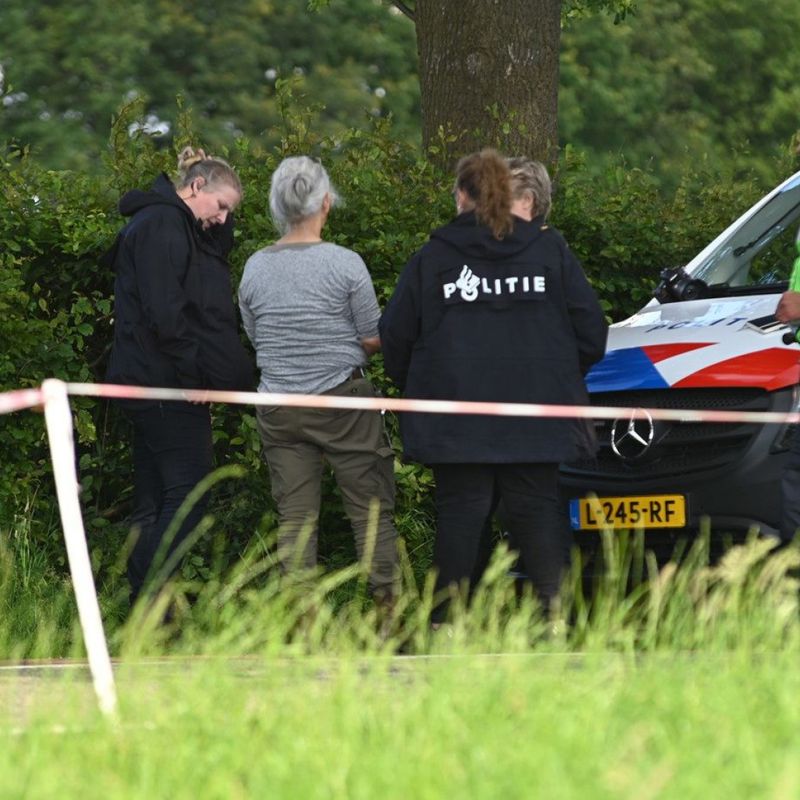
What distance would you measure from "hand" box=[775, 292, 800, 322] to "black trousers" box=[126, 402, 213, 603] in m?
2.20

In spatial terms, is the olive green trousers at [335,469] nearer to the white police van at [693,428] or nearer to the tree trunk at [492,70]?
the white police van at [693,428]

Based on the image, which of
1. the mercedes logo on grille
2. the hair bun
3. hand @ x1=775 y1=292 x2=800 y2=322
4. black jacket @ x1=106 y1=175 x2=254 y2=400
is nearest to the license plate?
the mercedes logo on grille

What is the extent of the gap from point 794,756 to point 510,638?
105 cm

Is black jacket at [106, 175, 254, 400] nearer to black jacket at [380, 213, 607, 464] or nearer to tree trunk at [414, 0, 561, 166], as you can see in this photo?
black jacket at [380, 213, 607, 464]

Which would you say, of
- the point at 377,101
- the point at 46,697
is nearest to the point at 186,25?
the point at 377,101

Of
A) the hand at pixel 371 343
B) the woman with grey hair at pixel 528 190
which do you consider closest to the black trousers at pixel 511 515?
the hand at pixel 371 343

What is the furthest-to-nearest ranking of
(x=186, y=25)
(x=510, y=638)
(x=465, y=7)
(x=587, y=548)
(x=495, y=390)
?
(x=186, y=25), (x=465, y=7), (x=587, y=548), (x=495, y=390), (x=510, y=638)

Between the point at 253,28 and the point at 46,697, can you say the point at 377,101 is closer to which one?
the point at 253,28

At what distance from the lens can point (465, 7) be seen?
1033cm

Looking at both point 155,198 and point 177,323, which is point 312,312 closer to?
point 177,323

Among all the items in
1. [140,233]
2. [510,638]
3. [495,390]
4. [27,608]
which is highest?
[140,233]

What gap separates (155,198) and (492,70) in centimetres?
328

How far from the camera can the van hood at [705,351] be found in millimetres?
6719

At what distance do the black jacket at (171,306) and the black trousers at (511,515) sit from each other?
42.0 inches
